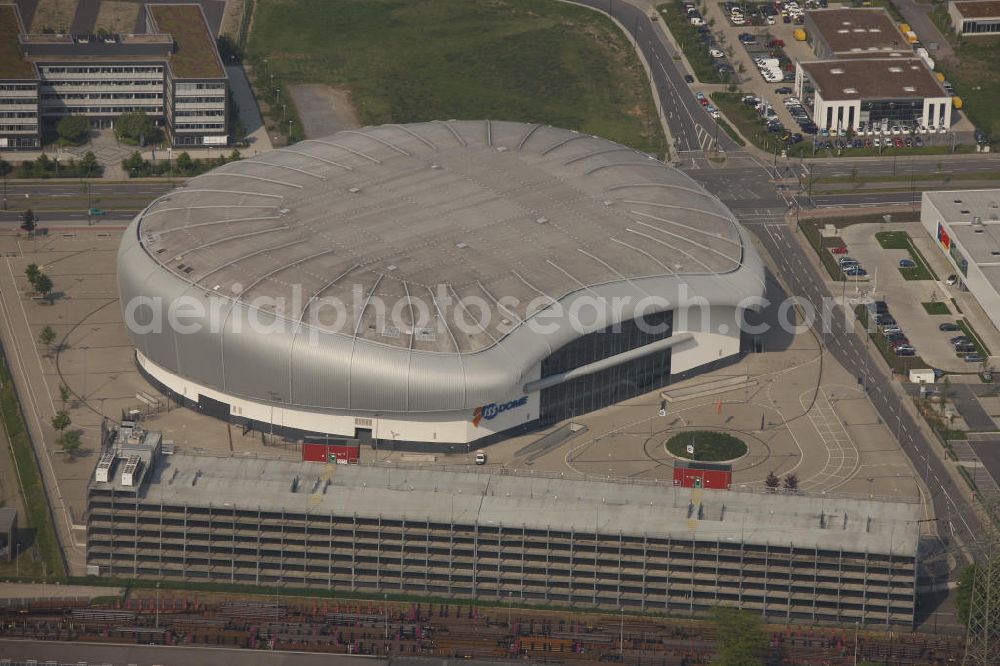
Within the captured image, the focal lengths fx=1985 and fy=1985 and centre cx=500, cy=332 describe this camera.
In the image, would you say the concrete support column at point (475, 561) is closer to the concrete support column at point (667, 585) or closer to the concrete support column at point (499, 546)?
the concrete support column at point (499, 546)

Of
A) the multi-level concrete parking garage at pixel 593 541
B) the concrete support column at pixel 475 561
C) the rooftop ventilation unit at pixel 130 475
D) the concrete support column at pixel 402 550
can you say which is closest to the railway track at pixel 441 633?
the concrete support column at pixel 475 561

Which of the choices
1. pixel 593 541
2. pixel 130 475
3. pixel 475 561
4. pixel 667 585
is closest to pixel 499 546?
pixel 475 561

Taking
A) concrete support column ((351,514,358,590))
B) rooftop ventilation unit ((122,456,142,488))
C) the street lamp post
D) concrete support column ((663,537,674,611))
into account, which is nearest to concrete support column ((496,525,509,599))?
the street lamp post

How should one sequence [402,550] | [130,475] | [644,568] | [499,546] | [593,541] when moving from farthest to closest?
[402,550], [130,475], [499,546], [644,568], [593,541]

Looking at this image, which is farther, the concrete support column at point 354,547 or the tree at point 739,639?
the concrete support column at point 354,547

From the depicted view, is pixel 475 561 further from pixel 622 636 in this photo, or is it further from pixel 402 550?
pixel 622 636

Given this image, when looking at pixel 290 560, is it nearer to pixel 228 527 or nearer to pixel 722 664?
pixel 228 527
